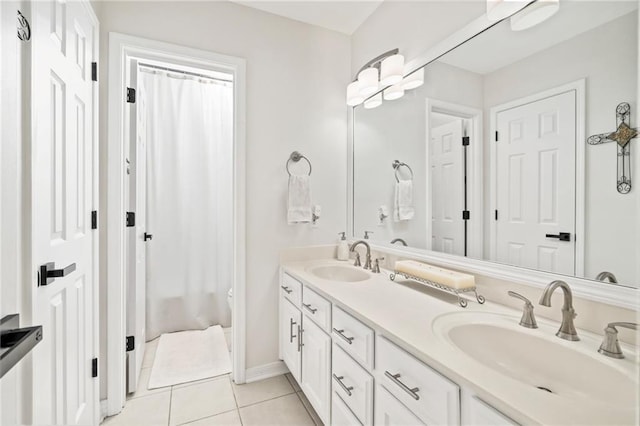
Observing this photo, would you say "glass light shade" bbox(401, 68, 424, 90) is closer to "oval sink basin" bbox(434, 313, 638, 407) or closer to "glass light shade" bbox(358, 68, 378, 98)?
"glass light shade" bbox(358, 68, 378, 98)

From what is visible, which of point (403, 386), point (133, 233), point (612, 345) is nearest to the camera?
point (612, 345)

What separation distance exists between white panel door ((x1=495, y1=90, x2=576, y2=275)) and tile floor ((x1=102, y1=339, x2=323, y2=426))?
4.66ft

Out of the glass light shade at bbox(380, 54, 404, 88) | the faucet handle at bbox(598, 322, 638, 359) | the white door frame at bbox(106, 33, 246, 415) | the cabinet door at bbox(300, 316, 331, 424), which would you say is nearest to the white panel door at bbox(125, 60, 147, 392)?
the white door frame at bbox(106, 33, 246, 415)

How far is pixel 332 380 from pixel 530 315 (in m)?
0.89

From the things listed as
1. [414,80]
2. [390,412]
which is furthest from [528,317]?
[414,80]

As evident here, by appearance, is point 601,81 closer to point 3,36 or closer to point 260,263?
point 3,36

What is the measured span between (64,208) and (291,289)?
123cm

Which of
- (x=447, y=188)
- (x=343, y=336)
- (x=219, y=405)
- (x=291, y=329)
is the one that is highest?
(x=447, y=188)

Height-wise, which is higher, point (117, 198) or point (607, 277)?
point (117, 198)

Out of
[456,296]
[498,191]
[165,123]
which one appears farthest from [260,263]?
[165,123]

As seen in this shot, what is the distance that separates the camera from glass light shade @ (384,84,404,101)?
1879 mm

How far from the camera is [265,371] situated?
2.05m

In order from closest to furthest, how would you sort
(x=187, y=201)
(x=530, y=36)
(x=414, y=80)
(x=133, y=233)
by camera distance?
(x=530, y=36)
(x=414, y=80)
(x=133, y=233)
(x=187, y=201)

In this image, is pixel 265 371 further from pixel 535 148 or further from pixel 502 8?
pixel 502 8
